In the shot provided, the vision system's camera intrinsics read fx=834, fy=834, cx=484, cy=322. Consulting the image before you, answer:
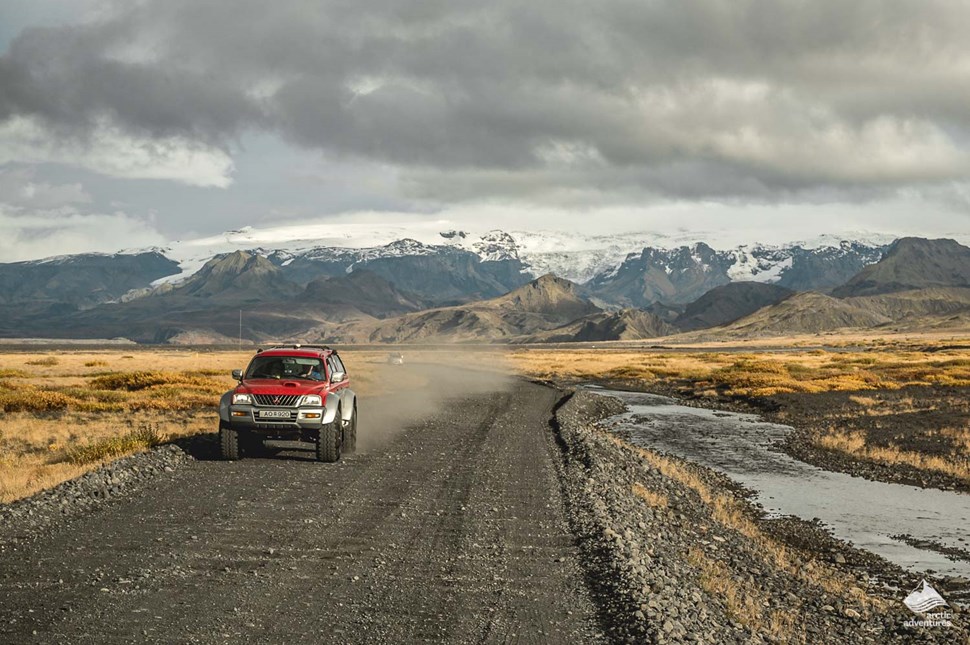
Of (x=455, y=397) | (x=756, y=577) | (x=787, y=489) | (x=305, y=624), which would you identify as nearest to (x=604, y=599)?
(x=305, y=624)

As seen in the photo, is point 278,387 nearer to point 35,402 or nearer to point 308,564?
point 308,564

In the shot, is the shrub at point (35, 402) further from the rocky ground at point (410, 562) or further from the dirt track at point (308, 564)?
the dirt track at point (308, 564)

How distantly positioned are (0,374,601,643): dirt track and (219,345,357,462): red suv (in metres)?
1.04

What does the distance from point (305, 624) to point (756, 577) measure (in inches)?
351

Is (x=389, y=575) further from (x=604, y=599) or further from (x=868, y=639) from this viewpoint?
(x=868, y=639)

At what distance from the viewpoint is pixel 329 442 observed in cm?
2195

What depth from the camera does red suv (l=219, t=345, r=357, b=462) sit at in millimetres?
21188

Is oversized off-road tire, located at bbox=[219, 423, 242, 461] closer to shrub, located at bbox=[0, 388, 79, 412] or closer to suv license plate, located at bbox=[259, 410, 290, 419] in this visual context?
suv license plate, located at bbox=[259, 410, 290, 419]

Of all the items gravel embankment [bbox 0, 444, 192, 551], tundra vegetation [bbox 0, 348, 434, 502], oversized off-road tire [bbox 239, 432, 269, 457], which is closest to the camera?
gravel embankment [bbox 0, 444, 192, 551]

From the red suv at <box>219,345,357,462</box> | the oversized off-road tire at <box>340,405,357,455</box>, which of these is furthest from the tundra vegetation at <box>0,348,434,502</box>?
the oversized off-road tire at <box>340,405,357,455</box>

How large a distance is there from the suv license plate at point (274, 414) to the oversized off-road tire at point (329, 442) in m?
1.01

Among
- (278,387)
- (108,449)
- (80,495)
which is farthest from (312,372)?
(80,495)

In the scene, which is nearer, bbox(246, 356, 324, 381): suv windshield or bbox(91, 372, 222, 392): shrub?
bbox(246, 356, 324, 381): suv windshield

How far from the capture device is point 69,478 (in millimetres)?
19219
